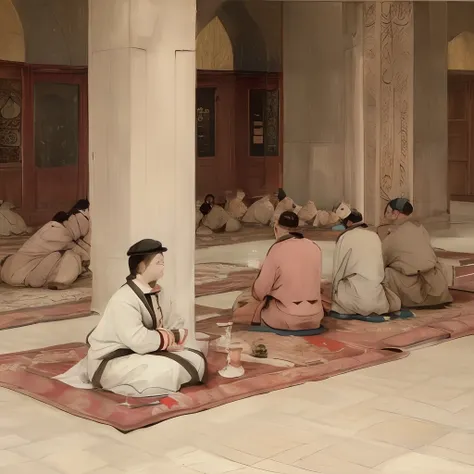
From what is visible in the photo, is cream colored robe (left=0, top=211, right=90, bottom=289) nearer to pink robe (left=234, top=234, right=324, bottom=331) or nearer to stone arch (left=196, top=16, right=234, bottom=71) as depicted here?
pink robe (left=234, top=234, right=324, bottom=331)

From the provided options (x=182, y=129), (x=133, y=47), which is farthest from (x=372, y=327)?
(x=133, y=47)

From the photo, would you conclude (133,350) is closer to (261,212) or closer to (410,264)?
(410,264)

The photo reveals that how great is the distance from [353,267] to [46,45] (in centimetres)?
709

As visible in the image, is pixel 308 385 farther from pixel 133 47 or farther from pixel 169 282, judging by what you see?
pixel 133 47

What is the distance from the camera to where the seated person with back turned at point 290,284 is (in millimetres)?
5816

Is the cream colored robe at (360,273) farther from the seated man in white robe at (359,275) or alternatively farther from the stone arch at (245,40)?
the stone arch at (245,40)

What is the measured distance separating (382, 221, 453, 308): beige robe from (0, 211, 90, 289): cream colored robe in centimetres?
277

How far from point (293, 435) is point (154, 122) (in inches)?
81.4

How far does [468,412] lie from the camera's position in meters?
4.39

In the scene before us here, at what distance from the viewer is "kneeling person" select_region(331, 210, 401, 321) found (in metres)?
6.36

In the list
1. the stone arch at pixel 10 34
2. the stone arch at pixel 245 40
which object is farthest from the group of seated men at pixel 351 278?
the stone arch at pixel 245 40

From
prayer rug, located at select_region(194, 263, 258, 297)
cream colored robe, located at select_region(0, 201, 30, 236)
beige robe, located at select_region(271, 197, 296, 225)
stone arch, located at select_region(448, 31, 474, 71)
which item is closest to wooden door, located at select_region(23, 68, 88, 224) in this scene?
cream colored robe, located at select_region(0, 201, 30, 236)

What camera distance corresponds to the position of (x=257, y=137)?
48.1 feet

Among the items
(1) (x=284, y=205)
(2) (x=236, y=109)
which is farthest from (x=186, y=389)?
(2) (x=236, y=109)
